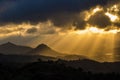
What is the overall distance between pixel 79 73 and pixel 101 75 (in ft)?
46.0

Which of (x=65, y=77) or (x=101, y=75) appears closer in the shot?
(x=65, y=77)

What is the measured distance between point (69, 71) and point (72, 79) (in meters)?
12.8

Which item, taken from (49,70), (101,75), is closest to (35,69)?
(49,70)

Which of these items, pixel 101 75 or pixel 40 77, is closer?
pixel 40 77

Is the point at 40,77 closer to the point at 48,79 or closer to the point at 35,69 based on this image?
the point at 48,79

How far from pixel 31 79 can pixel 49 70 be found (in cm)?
1977

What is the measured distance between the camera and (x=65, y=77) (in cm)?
16862

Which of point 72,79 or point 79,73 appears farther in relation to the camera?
point 79,73

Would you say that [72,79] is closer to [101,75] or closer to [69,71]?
[69,71]

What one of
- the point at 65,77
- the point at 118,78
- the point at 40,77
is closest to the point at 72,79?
the point at 65,77

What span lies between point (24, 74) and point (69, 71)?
77.3 feet

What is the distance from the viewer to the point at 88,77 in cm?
17850

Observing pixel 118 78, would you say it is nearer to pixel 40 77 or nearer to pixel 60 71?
pixel 60 71

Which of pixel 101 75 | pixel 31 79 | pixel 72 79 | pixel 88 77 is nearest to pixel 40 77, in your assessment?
pixel 31 79
